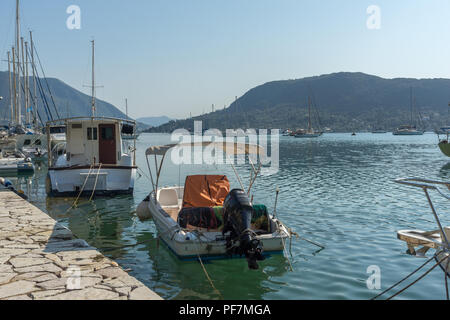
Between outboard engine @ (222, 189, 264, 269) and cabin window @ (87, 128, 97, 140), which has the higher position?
cabin window @ (87, 128, 97, 140)

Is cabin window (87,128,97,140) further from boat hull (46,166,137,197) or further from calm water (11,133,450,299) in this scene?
calm water (11,133,450,299)

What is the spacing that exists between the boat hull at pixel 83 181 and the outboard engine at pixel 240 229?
402 inches

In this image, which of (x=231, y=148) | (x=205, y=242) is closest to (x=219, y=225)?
(x=205, y=242)

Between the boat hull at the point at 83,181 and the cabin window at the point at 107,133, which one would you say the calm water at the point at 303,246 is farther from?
the cabin window at the point at 107,133

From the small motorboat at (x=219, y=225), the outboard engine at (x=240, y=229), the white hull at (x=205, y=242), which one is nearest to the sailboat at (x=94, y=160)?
the small motorboat at (x=219, y=225)

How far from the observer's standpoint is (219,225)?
9516 millimetres

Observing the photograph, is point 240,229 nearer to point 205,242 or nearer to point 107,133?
point 205,242

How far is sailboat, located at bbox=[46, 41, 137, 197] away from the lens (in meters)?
17.5

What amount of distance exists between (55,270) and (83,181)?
11.4 meters

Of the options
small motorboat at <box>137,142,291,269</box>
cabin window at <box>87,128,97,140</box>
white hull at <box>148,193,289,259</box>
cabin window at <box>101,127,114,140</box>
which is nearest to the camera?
small motorboat at <box>137,142,291,269</box>

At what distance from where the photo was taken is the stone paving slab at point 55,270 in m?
5.75

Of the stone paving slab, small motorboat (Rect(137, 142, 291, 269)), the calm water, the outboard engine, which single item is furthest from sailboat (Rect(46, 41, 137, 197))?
the outboard engine
